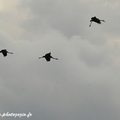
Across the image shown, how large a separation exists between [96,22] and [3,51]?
27839mm

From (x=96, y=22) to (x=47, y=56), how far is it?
58.0ft

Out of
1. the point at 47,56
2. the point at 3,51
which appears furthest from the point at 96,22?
the point at 3,51

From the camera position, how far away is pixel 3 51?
103125 mm

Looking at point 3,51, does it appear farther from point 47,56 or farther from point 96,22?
point 96,22

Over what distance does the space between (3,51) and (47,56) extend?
41.6ft

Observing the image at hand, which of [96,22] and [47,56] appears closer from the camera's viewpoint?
[96,22]

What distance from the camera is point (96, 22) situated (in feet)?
318
